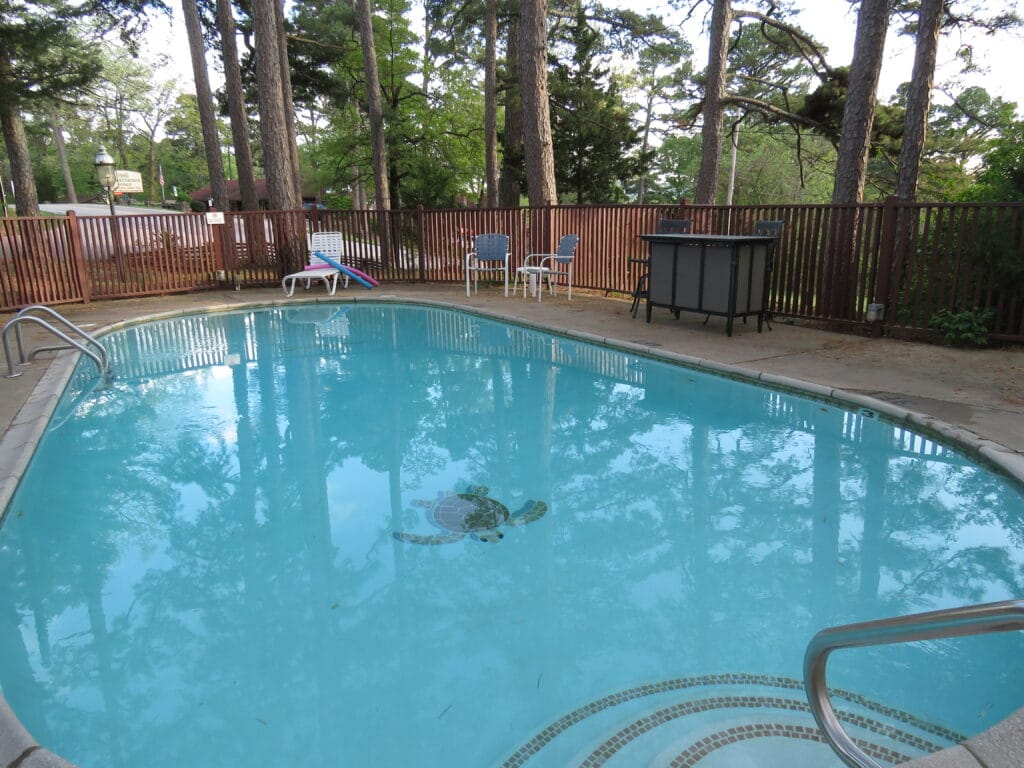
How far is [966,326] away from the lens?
21.9ft

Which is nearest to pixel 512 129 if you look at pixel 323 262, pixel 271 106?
pixel 271 106

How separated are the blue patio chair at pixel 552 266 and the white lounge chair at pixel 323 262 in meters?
3.08

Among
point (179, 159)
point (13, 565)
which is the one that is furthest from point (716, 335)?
point (179, 159)

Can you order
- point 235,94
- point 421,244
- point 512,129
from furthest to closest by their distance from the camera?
1. point 512,129
2. point 235,94
3. point 421,244

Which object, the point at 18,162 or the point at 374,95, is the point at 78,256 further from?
the point at 374,95

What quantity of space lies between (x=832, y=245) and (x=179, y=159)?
5296 centimetres

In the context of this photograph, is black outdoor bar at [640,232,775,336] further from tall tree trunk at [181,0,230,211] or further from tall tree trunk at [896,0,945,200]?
tall tree trunk at [181,0,230,211]

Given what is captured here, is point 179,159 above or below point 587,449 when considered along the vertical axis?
above

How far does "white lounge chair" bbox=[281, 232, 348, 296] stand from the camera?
455 inches

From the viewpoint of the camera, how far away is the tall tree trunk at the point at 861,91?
27.4 ft

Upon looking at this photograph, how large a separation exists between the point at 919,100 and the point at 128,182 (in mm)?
15492

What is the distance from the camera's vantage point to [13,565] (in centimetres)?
323

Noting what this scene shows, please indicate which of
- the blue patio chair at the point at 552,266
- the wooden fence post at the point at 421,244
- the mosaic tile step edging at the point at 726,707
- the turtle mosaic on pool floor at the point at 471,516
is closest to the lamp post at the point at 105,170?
the wooden fence post at the point at 421,244

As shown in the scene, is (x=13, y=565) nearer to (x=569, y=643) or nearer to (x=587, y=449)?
(x=569, y=643)
